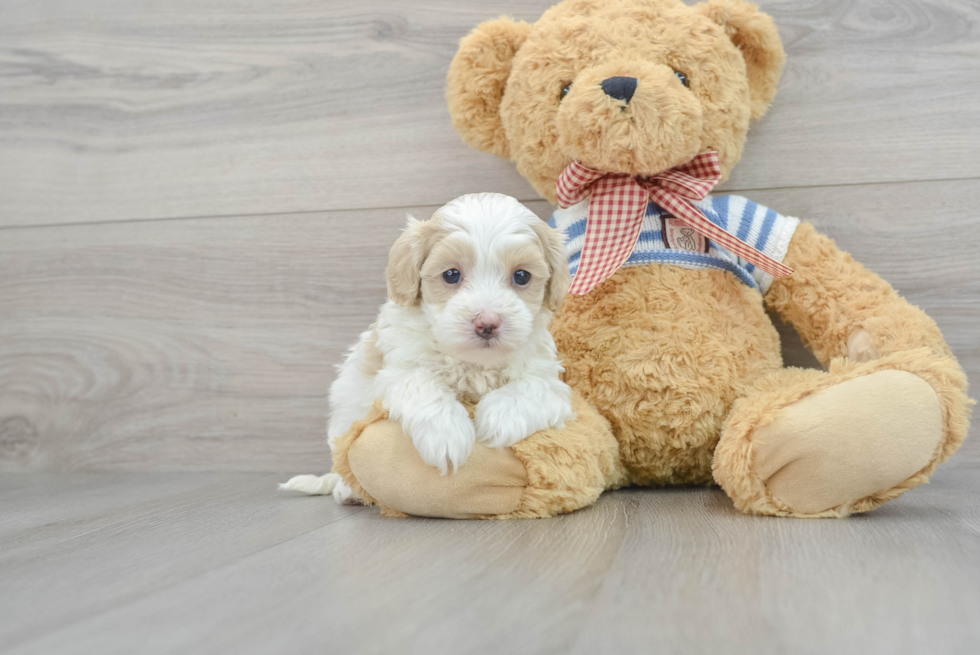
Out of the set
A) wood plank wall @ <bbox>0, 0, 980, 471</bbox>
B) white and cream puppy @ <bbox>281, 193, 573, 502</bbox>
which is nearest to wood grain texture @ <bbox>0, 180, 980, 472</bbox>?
wood plank wall @ <bbox>0, 0, 980, 471</bbox>

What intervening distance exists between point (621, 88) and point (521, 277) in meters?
0.29

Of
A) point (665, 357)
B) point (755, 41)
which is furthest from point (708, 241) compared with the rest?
point (755, 41)

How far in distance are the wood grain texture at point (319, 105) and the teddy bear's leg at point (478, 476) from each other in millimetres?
608

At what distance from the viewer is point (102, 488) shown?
4.37ft

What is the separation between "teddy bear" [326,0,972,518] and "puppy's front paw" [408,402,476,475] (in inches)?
0.8

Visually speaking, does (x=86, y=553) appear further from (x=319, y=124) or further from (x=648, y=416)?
(x=319, y=124)

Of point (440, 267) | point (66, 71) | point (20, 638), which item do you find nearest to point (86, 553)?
point (20, 638)

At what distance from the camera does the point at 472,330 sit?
85 centimetres

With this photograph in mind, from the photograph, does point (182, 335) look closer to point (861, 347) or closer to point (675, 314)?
point (675, 314)

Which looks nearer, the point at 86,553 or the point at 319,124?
the point at 86,553

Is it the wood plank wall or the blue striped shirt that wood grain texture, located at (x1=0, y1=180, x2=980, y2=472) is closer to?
the wood plank wall

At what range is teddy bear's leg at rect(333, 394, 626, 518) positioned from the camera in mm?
878

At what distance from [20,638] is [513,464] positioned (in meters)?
0.51

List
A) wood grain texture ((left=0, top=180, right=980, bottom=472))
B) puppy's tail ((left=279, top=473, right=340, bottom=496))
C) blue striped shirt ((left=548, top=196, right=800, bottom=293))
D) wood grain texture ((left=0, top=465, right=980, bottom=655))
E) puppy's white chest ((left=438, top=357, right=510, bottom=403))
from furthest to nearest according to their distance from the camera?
wood grain texture ((left=0, top=180, right=980, bottom=472)), puppy's tail ((left=279, top=473, right=340, bottom=496)), blue striped shirt ((left=548, top=196, right=800, bottom=293)), puppy's white chest ((left=438, top=357, right=510, bottom=403)), wood grain texture ((left=0, top=465, right=980, bottom=655))
